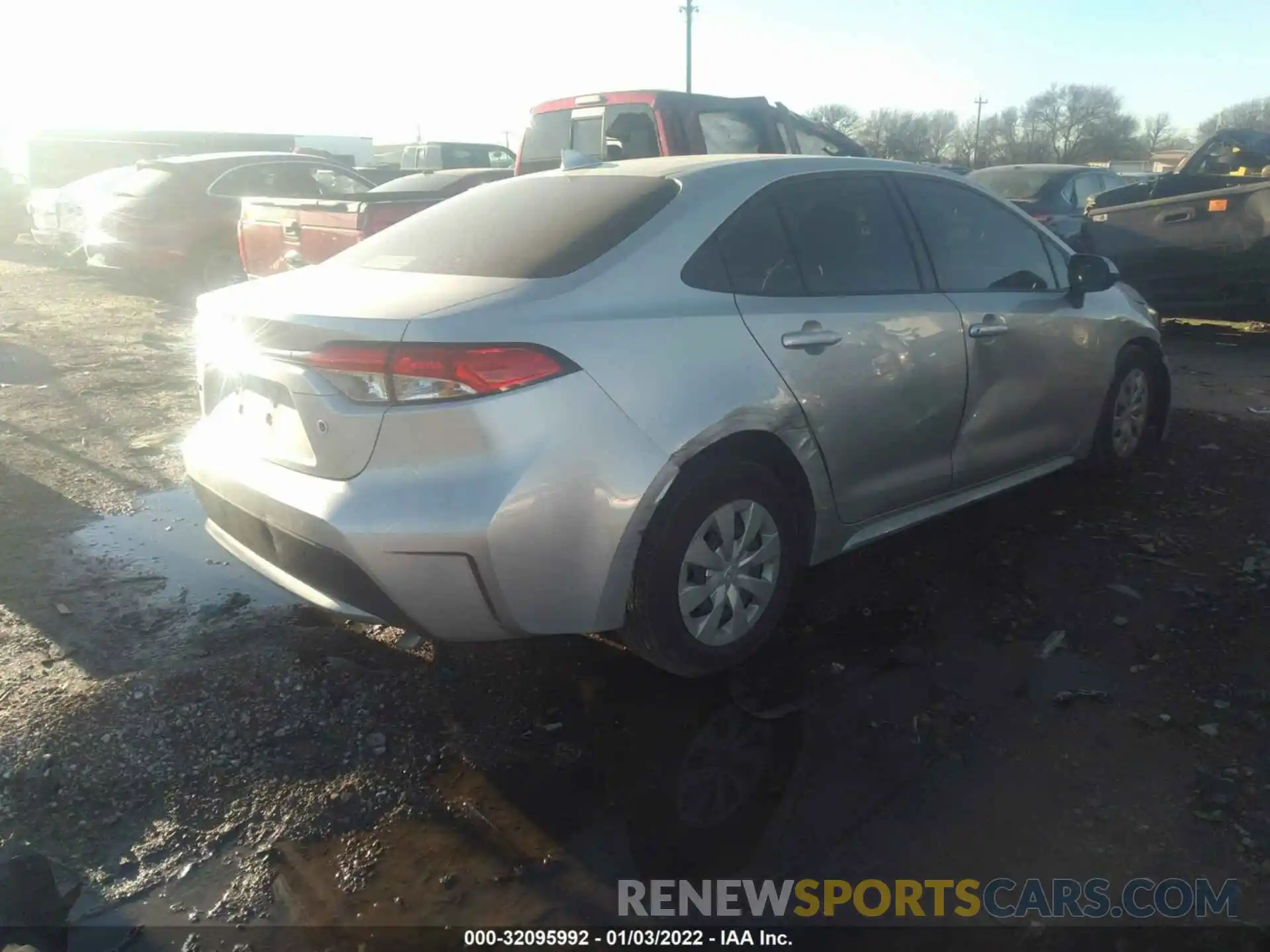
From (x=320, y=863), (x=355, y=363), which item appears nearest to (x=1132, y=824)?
(x=320, y=863)

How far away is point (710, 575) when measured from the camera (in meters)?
3.41

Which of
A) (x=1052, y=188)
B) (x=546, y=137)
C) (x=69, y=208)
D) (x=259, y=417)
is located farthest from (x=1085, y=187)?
(x=69, y=208)

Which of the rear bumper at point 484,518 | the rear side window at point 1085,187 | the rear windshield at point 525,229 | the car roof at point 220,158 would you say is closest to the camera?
the rear bumper at point 484,518

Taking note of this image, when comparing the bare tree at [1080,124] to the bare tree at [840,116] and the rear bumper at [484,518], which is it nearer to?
the bare tree at [840,116]

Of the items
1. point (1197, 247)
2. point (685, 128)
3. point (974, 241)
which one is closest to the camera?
point (974, 241)

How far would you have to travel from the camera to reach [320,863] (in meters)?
2.70

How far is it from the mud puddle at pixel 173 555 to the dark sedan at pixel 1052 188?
30.9 ft

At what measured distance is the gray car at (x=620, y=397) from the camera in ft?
9.49

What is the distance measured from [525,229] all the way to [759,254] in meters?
0.79

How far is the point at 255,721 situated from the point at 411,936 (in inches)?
43.7

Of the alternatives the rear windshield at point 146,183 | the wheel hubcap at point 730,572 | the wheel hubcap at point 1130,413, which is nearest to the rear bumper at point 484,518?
the wheel hubcap at point 730,572

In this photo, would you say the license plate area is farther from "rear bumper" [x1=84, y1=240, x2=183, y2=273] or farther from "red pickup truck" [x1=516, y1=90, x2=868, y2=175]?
"rear bumper" [x1=84, y1=240, x2=183, y2=273]

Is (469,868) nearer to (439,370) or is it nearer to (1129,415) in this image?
(439,370)

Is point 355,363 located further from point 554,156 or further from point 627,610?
point 554,156
